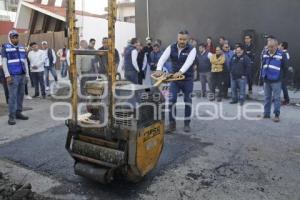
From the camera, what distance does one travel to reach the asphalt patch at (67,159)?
4.26m

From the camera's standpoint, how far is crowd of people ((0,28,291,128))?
6.66m

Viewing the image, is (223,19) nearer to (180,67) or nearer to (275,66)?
(275,66)

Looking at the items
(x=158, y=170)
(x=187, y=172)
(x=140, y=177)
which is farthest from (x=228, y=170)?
(x=140, y=177)

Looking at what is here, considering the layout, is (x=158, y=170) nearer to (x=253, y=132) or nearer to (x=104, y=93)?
(x=104, y=93)

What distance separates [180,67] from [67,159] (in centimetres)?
277

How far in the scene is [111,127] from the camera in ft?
13.2

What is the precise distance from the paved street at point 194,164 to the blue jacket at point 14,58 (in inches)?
47.5

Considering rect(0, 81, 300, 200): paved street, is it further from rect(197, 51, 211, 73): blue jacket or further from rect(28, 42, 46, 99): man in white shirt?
rect(28, 42, 46, 99): man in white shirt

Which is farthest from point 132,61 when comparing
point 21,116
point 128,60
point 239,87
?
point 21,116

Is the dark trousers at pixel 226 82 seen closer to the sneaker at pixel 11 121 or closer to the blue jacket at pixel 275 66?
the blue jacket at pixel 275 66

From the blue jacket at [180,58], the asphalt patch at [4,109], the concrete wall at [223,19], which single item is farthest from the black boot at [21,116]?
the concrete wall at [223,19]

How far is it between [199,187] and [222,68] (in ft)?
21.1

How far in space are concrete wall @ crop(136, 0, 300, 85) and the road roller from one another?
900cm

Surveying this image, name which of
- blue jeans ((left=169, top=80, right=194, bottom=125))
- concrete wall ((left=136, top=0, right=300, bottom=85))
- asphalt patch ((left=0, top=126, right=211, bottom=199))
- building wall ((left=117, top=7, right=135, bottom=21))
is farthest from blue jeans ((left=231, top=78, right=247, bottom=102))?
building wall ((left=117, top=7, right=135, bottom=21))
